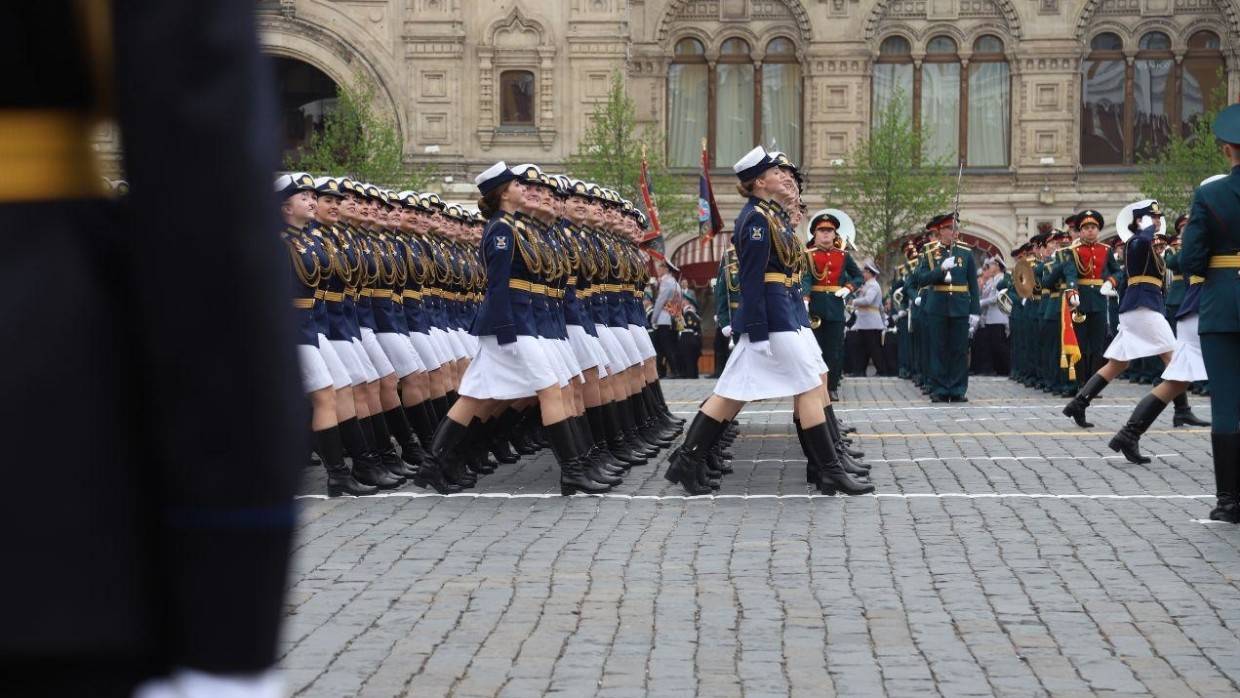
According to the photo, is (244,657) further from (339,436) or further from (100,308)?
(339,436)

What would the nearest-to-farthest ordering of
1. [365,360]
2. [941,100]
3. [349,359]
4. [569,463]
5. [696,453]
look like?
1. [696,453]
2. [569,463]
3. [349,359]
4. [365,360]
5. [941,100]

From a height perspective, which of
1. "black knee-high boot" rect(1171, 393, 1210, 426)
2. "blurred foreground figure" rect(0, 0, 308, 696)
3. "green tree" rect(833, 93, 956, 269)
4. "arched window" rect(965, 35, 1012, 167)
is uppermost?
"arched window" rect(965, 35, 1012, 167)

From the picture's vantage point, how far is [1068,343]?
911 inches

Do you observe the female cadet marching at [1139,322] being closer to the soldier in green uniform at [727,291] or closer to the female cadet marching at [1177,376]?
the female cadet marching at [1177,376]

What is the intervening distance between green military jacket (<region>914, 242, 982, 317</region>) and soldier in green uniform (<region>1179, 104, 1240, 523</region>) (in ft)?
41.4

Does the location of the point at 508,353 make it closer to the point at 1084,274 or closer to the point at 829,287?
the point at 829,287

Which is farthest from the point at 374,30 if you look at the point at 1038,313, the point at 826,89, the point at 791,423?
the point at 791,423

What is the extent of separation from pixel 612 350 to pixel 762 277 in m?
3.17

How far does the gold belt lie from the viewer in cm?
168

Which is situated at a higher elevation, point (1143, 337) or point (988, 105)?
point (988, 105)

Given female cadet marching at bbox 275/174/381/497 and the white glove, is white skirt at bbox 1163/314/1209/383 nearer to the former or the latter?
female cadet marching at bbox 275/174/381/497

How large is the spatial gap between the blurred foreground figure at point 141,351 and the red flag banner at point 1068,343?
2218cm

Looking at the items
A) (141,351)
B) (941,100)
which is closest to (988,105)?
(941,100)

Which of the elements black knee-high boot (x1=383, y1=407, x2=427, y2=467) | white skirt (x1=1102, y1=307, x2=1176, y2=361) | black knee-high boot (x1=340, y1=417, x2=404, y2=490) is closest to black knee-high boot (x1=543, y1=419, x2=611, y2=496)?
black knee-high boot (x1=340, y1=417, x2=404, y2=490)
